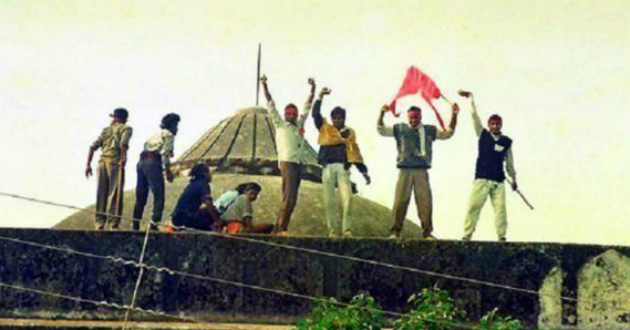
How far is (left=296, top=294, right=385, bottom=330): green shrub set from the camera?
7082mm

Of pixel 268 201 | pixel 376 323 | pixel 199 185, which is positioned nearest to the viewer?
pixel 376 323

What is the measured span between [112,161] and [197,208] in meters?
1.03

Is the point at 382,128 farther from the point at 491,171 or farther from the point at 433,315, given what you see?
the point at 433,315

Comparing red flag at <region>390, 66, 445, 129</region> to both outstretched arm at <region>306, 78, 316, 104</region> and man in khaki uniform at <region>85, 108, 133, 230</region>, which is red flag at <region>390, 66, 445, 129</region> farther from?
man in khaki uniform at <region>85, 108, 133, 230</region>

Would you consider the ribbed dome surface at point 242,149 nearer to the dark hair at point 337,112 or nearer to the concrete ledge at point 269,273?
the dark hair at point 337,112

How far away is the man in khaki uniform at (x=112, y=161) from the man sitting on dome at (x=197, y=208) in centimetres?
76

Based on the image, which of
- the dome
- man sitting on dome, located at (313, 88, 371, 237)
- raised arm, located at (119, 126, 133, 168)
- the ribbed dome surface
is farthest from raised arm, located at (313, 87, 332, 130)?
the ribbed dome surface

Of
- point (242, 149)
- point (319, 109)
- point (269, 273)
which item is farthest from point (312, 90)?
point (242, 149)

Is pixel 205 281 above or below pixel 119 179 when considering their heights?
below

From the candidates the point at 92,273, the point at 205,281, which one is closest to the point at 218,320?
the point at 205,281

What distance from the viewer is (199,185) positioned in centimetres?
880

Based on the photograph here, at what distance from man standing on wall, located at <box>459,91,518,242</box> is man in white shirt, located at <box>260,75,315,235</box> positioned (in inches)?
53.6

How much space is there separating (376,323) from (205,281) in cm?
130

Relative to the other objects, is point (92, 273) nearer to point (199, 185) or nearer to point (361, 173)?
point (199, 185)
